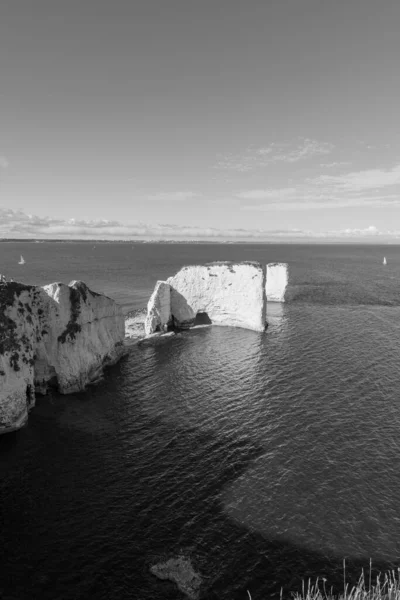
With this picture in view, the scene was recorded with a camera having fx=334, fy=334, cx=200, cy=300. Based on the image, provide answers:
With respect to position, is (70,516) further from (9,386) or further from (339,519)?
(339,519)

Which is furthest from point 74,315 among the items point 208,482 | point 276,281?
point 276,281

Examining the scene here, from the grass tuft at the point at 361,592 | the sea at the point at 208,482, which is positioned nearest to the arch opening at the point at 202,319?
the sea at the point at 208,482

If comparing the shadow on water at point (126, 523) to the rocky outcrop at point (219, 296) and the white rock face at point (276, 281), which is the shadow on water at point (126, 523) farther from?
the white rock face at point (276, 281)

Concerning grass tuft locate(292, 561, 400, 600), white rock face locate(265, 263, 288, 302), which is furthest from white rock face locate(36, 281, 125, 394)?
white rock face locate(265, 263, 288, 302)

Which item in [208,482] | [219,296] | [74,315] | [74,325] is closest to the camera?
[208,482]

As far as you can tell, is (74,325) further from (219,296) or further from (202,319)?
(202,319)

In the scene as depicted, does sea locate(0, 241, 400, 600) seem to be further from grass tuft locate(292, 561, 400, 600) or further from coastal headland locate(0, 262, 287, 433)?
coastal headland locate(0, 262, 287, 433)
